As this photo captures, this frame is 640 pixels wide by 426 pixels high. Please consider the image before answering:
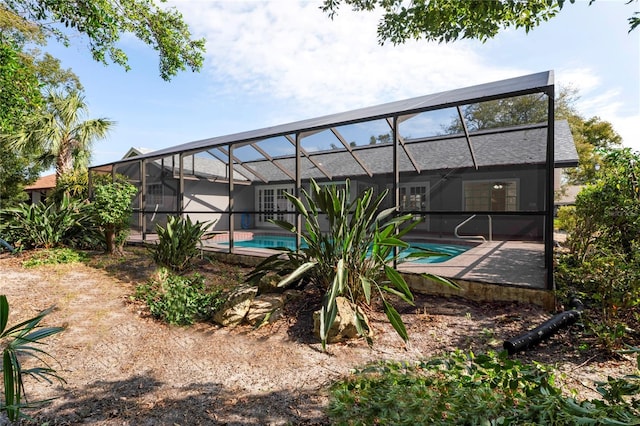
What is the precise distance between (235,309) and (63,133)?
37.7 ft

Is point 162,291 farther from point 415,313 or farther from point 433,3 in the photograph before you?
point 433,3

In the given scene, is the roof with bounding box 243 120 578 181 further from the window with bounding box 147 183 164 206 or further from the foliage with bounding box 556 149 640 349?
the window with bounding box 147 183 164 206

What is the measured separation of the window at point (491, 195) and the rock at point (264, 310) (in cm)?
942

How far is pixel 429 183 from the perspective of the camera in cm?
1152

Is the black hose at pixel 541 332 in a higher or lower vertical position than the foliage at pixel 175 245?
lower

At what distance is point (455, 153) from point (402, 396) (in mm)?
10038

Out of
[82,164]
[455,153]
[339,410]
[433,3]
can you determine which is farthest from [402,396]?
[82,164]

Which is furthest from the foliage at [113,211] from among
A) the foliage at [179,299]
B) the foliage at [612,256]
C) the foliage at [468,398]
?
the foliage at [612,256]

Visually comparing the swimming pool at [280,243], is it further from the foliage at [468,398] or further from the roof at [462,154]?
the foliage at [468,398]

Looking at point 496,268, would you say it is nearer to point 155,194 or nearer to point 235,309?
point 235,309

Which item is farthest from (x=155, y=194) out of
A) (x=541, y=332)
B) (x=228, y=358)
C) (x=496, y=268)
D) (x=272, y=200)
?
(x=541, y=332)

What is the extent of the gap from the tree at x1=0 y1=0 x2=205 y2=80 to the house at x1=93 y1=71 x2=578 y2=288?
1985mm

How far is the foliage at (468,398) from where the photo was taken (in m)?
1.16

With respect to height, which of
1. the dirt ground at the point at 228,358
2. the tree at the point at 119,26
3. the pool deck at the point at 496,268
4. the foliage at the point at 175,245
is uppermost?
the tree at the point at 119,26
